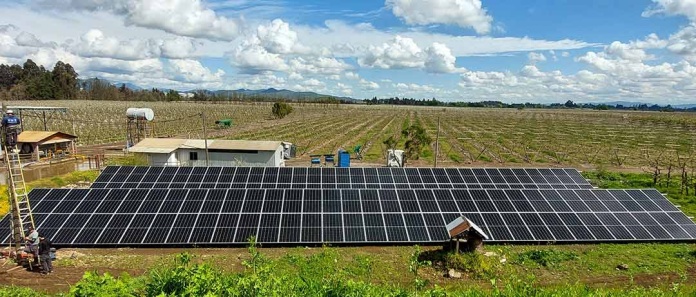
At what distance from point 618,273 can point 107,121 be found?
8049 centimetres

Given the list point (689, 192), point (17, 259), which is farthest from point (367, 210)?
point (689, 192)

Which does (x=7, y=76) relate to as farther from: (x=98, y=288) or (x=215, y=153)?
(x=98, y=288)

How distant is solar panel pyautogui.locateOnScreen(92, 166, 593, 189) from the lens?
2242cm

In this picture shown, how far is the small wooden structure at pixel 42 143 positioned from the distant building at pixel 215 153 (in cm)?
923

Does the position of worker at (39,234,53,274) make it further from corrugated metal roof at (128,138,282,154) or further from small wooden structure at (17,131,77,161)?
small wooden structure at (17,131,77,161)

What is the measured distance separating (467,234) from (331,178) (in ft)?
32.4

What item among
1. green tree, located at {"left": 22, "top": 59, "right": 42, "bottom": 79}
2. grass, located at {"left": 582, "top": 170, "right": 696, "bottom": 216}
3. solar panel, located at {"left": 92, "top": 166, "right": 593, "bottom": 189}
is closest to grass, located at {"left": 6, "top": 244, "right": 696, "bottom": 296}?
solar panel, located at {"left": 92, "top": 166, "right": 593, "bottom": 189}

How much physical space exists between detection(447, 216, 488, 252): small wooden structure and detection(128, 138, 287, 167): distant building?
20285mm

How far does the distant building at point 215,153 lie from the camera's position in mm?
32062

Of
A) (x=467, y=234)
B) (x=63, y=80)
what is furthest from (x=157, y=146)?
(x=63, y=80)

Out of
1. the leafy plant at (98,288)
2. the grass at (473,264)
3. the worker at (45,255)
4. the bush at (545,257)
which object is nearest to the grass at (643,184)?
the grass at (473,264)

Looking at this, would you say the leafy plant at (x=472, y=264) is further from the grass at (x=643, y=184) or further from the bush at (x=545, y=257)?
the grass at (x=643, y=184)

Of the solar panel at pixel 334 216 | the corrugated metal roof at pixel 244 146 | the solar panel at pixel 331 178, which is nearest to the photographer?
the solar panel at pixel 334 216

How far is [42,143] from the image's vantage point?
118ft
